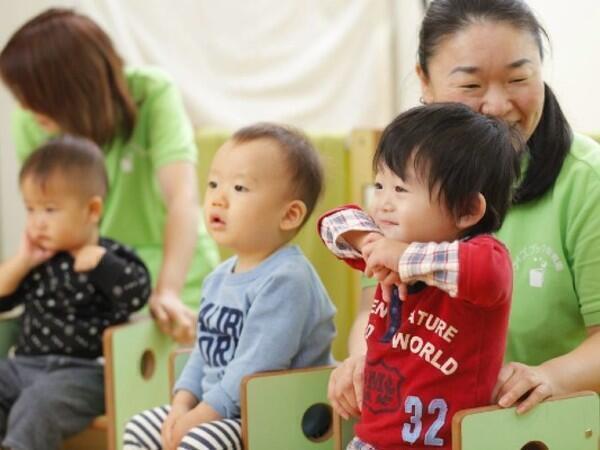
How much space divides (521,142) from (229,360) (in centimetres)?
64

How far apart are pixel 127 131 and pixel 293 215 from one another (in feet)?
2.70

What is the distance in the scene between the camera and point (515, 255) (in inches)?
68.1

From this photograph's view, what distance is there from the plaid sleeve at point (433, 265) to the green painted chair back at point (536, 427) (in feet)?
0.58

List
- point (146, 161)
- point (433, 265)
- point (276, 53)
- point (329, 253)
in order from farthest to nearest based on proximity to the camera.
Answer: point (276, 53) < point (329, 253) < point (146, 161) < point (433, 265)

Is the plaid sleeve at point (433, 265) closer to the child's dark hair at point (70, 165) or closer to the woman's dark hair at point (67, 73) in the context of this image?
the child's dark hair at point (70, 165)

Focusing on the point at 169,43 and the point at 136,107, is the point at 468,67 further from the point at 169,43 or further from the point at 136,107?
the point at 169,43

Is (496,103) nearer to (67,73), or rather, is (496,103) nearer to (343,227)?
(343,227)

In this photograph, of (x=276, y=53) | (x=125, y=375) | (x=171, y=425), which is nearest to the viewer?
(x=171, y=425)

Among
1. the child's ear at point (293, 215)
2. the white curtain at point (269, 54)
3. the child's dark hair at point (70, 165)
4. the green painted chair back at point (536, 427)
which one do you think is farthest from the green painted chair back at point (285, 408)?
the white curtain at point (269, 54)

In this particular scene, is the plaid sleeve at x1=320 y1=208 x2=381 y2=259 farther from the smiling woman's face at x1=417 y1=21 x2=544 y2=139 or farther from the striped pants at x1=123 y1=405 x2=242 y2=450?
the striped pants at x1=123 y1=405 x2=242 y2=450

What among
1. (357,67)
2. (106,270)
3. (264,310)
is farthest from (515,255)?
(357,67)

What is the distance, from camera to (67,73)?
247cm

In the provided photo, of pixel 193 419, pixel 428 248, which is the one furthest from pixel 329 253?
pixel 428 248

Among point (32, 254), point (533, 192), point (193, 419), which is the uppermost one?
point (533, 192)
